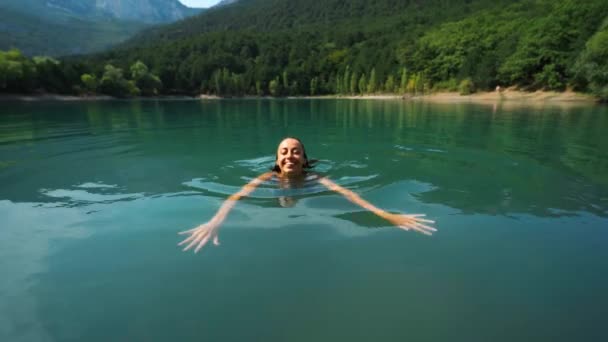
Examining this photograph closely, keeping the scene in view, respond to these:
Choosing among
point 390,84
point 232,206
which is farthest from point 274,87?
point 232,206

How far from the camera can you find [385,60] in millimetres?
Answer: 92500

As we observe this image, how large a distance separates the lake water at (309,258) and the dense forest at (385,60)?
1529 inches

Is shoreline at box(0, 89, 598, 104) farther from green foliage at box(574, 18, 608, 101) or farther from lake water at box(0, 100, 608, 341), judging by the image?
lake water at box(0, 100, 608, 341)

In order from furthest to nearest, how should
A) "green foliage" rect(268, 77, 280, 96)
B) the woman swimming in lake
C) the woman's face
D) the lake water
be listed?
"green foliage" rect(268, 77, 280, 96) → the woman's face → the woman swimming in lake → the lake water

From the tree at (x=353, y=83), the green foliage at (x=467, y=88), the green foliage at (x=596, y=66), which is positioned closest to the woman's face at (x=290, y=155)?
the green foliage at (x=596, y=66)

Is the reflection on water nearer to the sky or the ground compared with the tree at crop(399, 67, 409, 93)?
nearer to the ground

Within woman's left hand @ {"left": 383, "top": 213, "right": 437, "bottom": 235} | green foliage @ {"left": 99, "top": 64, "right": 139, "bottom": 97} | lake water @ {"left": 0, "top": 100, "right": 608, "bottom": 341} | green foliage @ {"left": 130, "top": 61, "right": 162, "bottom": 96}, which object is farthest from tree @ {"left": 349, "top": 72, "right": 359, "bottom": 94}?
woman's left hand @ {"left": 383, "top": 213, "right": 437, "bottom": 235}

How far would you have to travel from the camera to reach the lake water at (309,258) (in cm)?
285

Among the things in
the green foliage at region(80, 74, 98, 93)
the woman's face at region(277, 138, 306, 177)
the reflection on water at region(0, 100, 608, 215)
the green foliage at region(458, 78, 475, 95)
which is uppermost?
the green foliage at region(80, 74, 98, 93)

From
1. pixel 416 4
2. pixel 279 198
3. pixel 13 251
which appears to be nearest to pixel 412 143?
pixel 279 198

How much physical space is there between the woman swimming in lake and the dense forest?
131 feet

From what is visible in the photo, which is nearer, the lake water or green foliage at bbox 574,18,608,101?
the lake water

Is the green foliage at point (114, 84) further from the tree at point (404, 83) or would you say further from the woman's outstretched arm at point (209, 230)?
the woman's outstretched arm at point (209, 230)

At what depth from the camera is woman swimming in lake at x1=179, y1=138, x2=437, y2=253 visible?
439cm
